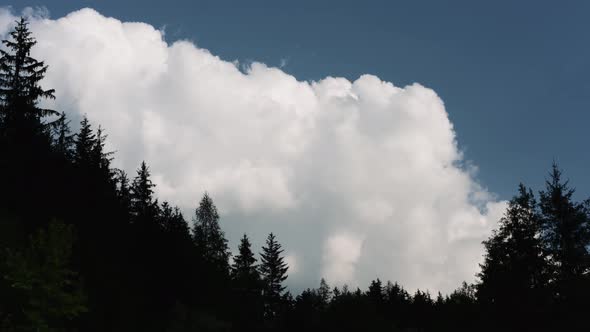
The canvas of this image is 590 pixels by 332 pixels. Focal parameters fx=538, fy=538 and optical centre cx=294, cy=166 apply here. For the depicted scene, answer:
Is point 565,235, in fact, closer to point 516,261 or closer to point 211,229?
point 516,261

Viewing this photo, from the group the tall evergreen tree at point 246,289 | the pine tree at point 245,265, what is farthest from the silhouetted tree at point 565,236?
the pine tree at point 245,265

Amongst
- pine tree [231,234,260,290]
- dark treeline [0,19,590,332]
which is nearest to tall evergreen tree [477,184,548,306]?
dark treeline [0,19,590,332]

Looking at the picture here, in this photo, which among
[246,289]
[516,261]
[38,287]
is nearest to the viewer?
[38,287]

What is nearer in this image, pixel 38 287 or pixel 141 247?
pixel 38 287

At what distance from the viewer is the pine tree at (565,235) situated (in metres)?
42.7

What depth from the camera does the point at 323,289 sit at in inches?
5408

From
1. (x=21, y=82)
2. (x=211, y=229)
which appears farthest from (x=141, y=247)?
(x=211, y=229)

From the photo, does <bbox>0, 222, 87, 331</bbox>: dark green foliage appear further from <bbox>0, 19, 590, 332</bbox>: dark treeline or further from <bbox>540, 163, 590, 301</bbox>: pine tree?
<bbox>540, 163, 590, 301</bbox>: pine tree

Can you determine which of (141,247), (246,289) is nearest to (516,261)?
(141,247)

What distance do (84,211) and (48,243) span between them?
55.6ft

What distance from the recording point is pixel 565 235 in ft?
144

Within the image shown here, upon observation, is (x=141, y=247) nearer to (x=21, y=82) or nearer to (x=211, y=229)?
Answer: (x=21, y=82)

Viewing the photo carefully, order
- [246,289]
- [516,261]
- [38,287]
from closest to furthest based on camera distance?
[38,287] < [516,261] < [246,289]

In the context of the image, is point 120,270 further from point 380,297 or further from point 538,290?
point 380,297
